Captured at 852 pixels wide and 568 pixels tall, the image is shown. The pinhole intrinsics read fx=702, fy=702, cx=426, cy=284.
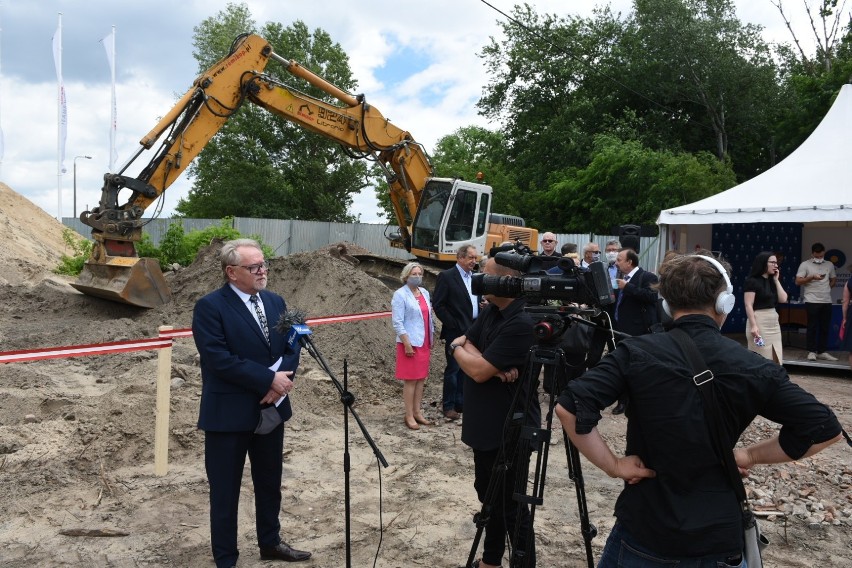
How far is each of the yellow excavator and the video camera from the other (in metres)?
9.49

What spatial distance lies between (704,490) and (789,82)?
3159cm

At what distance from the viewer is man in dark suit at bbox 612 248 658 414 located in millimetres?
6719

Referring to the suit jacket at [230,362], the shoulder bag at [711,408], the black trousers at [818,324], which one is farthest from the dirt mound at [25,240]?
the shoulder bag at [711,408]

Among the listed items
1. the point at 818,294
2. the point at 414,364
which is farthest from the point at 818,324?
the point at 414,364

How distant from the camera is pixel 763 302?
8.66 meters

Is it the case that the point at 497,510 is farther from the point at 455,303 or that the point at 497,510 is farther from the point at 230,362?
the point at 455,303

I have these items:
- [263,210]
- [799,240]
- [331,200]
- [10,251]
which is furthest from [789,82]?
[10,251]

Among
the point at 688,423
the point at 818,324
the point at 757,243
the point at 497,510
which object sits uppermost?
the point at 757,243

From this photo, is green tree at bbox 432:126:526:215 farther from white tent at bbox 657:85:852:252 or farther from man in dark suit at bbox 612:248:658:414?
man in dark suit at bbox 612:248:658:414

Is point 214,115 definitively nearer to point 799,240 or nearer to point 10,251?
point 799,240

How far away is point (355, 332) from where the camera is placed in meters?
9.49

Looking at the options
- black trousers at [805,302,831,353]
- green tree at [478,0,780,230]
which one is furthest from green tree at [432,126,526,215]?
black trousers at [805,302,831,353]

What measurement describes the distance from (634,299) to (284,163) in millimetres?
31826

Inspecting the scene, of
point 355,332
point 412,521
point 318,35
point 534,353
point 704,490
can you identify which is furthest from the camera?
point 318,35
